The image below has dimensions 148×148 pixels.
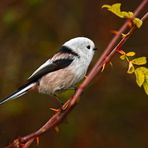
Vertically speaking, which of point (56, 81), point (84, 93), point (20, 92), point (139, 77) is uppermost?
point (139, 77)

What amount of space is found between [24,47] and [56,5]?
945 mm

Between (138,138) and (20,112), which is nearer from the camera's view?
(20,112)

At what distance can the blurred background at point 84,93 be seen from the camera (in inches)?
273

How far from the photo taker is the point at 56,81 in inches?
163

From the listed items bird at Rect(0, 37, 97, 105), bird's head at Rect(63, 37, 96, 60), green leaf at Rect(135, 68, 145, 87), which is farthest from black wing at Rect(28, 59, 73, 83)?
green leaf at Rect(135, 68, 145, 87)

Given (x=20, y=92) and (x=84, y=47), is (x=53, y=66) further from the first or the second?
(x=20, y=92)

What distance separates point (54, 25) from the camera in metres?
7.51

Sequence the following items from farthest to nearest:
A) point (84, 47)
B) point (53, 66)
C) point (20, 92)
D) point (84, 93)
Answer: point (84, 93) < point (53, 66) < point (84, 47) < point (20, 92)

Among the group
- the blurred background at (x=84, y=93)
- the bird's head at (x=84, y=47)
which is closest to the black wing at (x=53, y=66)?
the bird's head at (x=84, y=47)

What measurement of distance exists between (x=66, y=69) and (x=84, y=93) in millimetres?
3252

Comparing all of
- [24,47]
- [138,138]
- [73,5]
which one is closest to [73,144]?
[138,138]

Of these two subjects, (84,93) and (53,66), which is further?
(84,93)

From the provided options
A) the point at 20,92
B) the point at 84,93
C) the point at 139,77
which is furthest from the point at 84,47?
the point at 84,93

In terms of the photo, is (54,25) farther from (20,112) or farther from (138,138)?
(138,138)
